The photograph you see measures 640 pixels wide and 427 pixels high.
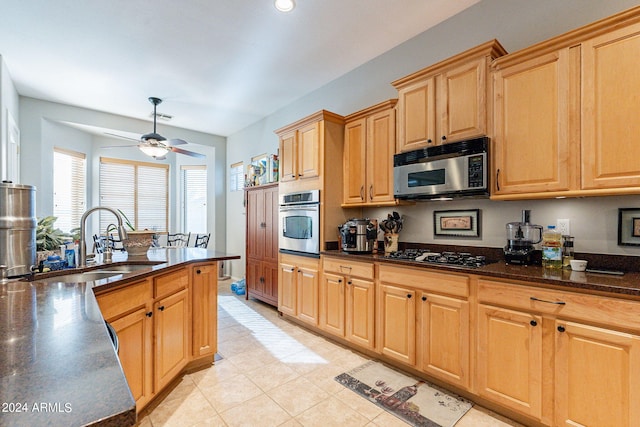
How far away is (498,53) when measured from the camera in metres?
2.19

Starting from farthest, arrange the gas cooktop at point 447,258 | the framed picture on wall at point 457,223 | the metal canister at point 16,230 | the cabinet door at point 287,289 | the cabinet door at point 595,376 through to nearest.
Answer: the cabinet door at point 287,289 → the framed picture on wall at point 457,223 → the gas cooktop at point 447,258 → the metal canister at point 16,230 → the cabinet door at point 595,376

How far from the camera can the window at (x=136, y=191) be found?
5.79 m

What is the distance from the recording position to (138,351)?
1745 millimetres

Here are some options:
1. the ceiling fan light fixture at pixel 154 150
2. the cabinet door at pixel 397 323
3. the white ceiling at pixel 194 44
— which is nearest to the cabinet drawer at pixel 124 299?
the cabinet door at pixel 397 323

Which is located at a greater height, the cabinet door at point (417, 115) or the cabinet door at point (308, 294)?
the cabinet door at point (417, 115)

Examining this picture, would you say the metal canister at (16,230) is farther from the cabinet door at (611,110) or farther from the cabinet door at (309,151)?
the cabinet door at (611,110)

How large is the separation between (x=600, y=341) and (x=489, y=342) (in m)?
0.54

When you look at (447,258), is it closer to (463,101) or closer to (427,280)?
(427,280)

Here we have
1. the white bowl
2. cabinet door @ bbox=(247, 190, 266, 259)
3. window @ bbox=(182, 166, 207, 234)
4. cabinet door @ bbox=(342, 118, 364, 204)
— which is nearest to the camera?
the white bowl

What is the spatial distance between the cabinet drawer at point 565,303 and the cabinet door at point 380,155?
125cm

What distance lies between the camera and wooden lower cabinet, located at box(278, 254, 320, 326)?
10.5 ft

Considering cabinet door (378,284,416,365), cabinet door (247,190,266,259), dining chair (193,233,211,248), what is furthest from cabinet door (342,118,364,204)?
dining chair (193,233,211,248)

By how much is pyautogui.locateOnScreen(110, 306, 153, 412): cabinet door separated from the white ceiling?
245 centimetres

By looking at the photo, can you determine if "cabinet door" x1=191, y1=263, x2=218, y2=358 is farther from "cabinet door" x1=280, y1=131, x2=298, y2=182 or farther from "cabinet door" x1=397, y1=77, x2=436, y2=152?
"cabinet door" x1=397, y1=77, x2=436, y2=152
